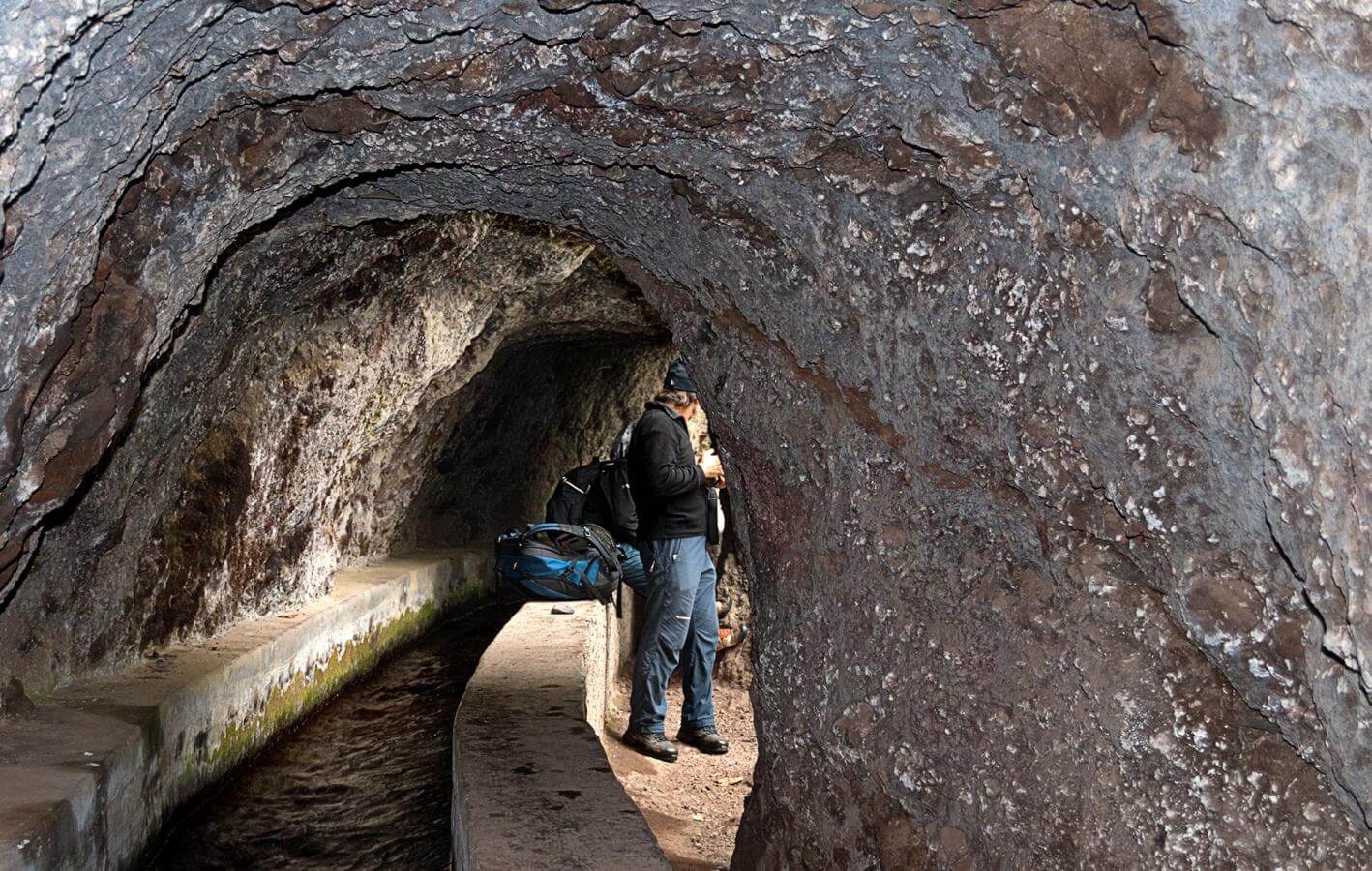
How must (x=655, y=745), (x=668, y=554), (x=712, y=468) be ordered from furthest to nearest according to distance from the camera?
(x=712, y=468)
(x=655, y=745)
(x=668, y=554)

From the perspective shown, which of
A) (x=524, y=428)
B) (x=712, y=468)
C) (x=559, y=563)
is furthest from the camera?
(x=524, y=428)

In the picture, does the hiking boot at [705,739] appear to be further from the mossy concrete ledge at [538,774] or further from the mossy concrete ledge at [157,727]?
the mossy concrete ledge at [157,727]

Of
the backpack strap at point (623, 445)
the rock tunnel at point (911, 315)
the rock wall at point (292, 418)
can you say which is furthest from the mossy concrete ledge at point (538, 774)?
the rock wall at point (292, 418)

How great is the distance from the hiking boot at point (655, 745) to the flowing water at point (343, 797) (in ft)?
3.19

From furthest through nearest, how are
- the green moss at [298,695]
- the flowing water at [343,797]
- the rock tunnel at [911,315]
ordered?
the green moss at [298,695] < the flowing water at [343,797] < the rock tunnel at [911,315]

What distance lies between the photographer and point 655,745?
5941 mm

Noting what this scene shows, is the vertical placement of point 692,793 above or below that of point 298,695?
below

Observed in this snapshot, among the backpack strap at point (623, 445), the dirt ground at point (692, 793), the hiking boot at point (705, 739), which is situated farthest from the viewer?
the hiking boot at point (705, 739)

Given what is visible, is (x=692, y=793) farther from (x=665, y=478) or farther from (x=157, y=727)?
(x=157, y=727)

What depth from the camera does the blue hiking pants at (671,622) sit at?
558 centimetres

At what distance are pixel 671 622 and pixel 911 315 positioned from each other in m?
3.17

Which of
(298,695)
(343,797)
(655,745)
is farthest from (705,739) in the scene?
(298,695)

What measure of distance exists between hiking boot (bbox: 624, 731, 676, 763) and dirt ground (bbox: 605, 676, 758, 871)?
0.04 m

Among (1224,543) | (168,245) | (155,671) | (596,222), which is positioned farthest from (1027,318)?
(155,671)
